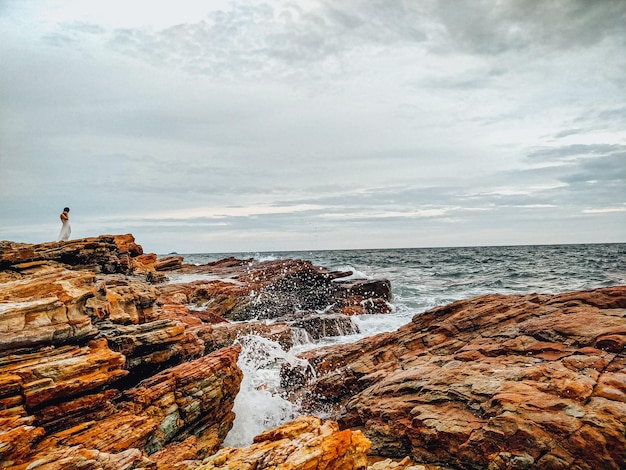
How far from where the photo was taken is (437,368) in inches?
348

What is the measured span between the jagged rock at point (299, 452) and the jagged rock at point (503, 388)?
2.03 m

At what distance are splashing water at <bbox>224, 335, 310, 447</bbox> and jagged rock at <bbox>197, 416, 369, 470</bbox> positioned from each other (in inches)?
158

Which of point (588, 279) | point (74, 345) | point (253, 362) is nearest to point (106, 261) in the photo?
point (253, 362)

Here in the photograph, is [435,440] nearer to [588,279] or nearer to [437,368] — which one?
[437,368]

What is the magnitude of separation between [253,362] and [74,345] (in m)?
7.63

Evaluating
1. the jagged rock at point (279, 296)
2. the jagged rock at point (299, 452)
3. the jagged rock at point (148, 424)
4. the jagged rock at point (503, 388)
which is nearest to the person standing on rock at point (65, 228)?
the jagged rock at point (279, 296)

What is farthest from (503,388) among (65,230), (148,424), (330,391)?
(65,230)

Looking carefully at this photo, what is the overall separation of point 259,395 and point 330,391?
2.01 m

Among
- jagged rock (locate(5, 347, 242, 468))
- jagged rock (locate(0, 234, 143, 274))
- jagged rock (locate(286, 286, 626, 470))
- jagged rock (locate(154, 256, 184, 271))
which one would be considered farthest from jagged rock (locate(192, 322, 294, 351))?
jagged rock (locate(154, 256, 184, 271))

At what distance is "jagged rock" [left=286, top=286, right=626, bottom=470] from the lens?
602cm

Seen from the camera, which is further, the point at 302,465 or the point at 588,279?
the point at 588,279

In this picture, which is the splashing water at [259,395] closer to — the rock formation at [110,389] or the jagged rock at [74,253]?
the rock formation at [110,389]

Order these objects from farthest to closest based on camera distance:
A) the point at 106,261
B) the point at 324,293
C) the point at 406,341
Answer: the point at 324,293, the point at 106,261, the point at 406,341

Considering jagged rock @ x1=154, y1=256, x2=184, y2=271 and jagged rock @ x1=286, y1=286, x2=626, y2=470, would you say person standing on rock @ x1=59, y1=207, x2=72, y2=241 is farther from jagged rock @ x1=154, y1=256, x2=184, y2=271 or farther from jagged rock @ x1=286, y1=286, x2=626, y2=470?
jagged rock @ x1=154, y1=256, x2=184, y2=271
